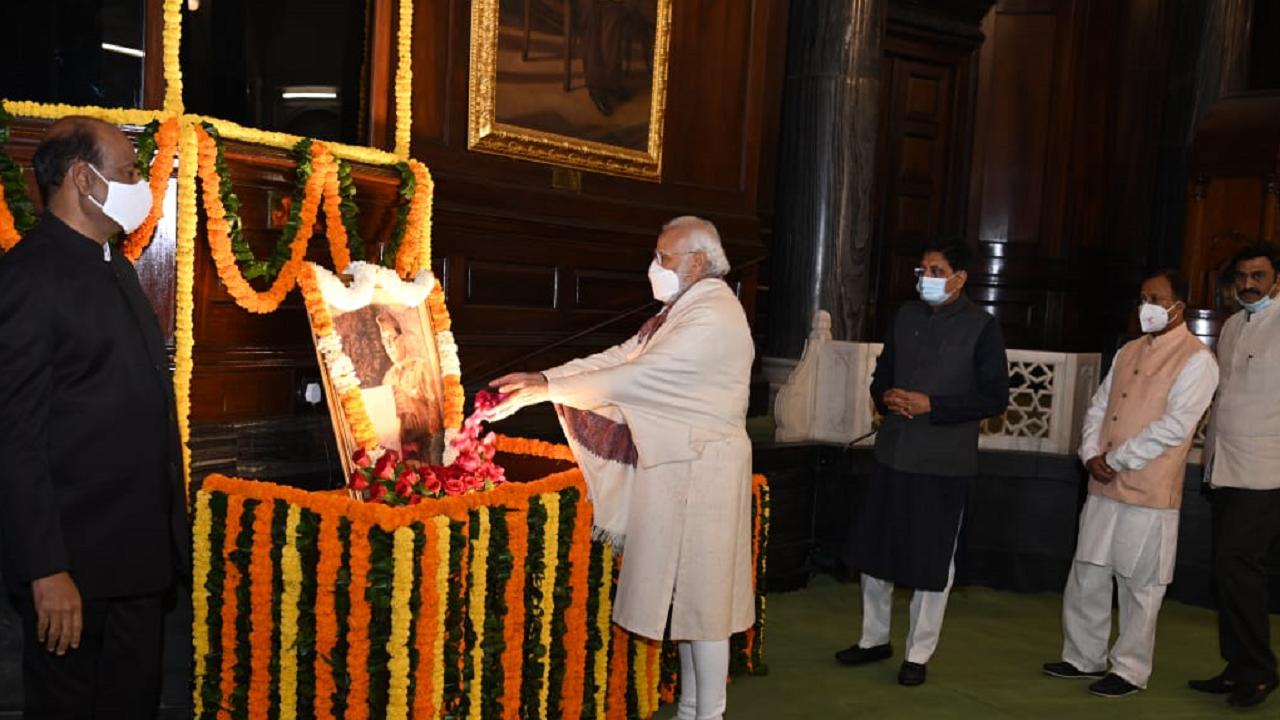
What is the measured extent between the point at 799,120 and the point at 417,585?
5361mm

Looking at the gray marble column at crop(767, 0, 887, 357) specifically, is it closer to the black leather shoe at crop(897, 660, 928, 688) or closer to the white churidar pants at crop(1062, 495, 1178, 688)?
the white churidar pants at crop(1062, 495, 1178, 688)

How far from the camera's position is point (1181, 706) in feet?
15.8

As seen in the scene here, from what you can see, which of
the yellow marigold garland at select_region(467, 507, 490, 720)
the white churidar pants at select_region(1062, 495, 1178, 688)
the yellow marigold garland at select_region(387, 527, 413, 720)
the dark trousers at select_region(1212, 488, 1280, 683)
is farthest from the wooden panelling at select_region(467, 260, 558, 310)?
the dark trousers at select_region(1212, 488, 1280, 683)

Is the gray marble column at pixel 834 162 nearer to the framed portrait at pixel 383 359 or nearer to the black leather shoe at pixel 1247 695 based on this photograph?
the black leather shoe at pixel 1247 695

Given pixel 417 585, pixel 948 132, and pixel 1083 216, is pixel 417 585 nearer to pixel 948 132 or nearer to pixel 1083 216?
pixel 948 132

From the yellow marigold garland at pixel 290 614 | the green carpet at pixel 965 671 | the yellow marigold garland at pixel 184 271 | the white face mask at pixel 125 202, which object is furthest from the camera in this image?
the green carpet at pixel 965 671

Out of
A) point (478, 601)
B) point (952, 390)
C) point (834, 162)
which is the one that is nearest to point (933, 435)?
point (952, 390)

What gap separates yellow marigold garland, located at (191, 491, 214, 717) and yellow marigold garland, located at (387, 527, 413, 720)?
716 mm

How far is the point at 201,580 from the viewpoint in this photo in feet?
12.0

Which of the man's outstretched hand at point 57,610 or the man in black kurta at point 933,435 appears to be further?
the man in black kurta at point 933,435

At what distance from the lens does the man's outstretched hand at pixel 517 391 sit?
12.5ft

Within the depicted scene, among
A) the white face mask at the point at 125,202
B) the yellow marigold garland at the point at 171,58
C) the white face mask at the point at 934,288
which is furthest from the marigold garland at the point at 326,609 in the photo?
the white face mask at the point at 934,288

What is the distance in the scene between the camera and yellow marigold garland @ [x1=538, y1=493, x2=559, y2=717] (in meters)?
3.84

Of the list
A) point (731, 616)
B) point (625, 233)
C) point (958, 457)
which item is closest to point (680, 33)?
point (625, 233)
